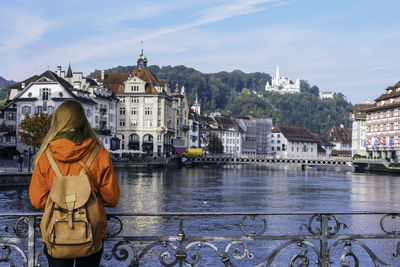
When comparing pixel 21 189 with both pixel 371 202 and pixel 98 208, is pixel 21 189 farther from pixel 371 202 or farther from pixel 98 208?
pixel 98 208

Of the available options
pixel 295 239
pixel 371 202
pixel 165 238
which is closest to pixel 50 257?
pixel 165 238

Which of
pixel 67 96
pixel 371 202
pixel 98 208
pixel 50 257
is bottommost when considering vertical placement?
pixel 371 202

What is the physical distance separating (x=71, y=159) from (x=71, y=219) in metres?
0.57

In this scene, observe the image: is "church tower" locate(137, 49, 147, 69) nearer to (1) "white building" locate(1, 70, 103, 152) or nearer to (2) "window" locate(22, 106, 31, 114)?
(1) "white building" locate(1, 70, 103, 152)

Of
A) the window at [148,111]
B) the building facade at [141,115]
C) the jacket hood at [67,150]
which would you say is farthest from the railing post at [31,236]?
the window at [148,111]

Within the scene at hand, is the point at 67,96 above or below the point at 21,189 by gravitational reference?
above

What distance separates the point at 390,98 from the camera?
10681 centimetres

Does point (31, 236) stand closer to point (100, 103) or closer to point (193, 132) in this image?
point (100, 103)

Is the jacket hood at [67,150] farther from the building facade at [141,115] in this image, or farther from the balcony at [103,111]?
the building facade at [141,115]

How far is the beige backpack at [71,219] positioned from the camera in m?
5.09

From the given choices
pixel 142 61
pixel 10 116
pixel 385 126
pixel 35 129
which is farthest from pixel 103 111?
pixel 385 126

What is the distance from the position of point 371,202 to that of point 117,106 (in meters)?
78.9

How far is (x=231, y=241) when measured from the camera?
299 inches

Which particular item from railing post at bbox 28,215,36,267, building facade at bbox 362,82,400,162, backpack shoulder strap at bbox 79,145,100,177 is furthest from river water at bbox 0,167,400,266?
building facade at bbox 362,82,400,162
